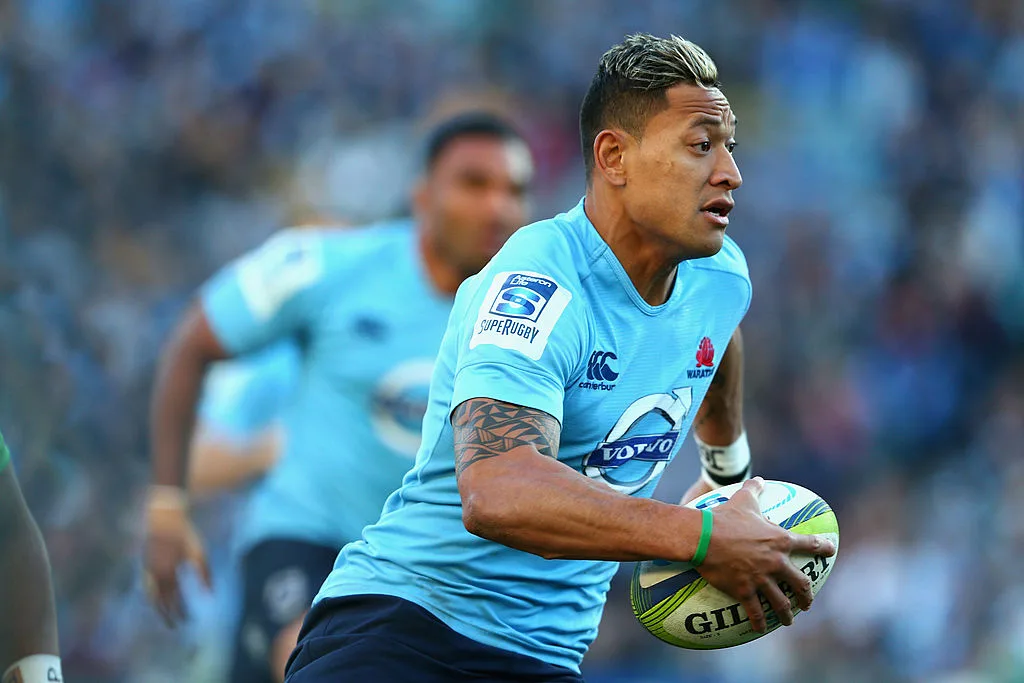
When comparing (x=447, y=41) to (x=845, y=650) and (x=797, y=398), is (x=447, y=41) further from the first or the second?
(x=845, y=650)

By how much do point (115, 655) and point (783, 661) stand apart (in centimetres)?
477

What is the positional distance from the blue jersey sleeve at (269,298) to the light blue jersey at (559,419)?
2527 mm

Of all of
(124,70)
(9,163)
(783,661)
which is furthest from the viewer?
(124,70)

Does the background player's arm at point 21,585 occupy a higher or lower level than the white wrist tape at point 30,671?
higher

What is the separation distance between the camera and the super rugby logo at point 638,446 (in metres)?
3.77

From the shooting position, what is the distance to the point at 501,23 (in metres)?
14.3

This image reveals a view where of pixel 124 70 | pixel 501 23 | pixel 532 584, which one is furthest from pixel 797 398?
pixel 532 584

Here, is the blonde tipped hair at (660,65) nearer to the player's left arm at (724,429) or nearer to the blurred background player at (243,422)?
the player's left arm at (724,429)

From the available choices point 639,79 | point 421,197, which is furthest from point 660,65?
point 421,197

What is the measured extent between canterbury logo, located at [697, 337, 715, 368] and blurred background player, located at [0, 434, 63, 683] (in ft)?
5.97

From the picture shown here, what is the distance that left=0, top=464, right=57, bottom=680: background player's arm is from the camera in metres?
3.51

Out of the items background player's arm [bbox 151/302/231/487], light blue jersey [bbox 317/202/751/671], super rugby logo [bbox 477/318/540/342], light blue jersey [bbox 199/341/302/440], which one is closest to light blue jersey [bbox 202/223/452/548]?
background player's arm [bbox 151/302/231/487]

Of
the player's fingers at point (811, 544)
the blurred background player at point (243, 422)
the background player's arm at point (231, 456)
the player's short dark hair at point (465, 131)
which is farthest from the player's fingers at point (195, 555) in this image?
the player's fingers at point (811, 544)

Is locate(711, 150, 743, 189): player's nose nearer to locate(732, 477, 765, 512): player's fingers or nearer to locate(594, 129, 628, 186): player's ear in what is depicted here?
locate(594, 129, 628, 186): player's ear
